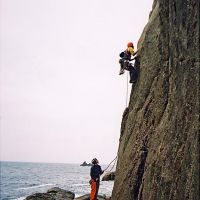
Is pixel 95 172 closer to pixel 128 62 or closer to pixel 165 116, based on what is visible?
pixel 128 62

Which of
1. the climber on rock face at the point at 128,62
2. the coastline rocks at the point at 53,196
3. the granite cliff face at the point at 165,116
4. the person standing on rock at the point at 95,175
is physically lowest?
the coastline rocks at the point at 53,196

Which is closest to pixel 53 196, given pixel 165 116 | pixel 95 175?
pixel 95 175

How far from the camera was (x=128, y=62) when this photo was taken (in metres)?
17.8

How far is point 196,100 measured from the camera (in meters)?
10.2

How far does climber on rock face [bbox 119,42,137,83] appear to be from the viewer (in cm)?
1731

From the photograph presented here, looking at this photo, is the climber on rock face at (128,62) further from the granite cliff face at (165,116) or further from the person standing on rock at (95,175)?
the person standing on rock at (95,175)

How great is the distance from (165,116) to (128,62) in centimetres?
570

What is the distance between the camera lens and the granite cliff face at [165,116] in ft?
34.5

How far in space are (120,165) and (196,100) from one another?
301 inches

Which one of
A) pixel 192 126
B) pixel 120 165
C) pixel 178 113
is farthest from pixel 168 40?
pixel 120 165

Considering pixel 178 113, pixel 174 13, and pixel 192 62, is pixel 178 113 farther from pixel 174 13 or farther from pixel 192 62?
pixel 174 13

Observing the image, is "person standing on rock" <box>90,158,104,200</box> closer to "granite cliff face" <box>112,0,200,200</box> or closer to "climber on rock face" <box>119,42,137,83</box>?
"granite cliff face" <box>112,0,200,200</box>

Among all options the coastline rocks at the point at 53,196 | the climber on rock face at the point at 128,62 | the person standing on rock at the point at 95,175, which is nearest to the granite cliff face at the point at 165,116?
the climber on rock face at the point at 128,62

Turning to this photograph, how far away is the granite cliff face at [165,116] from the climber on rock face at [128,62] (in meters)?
0.58
